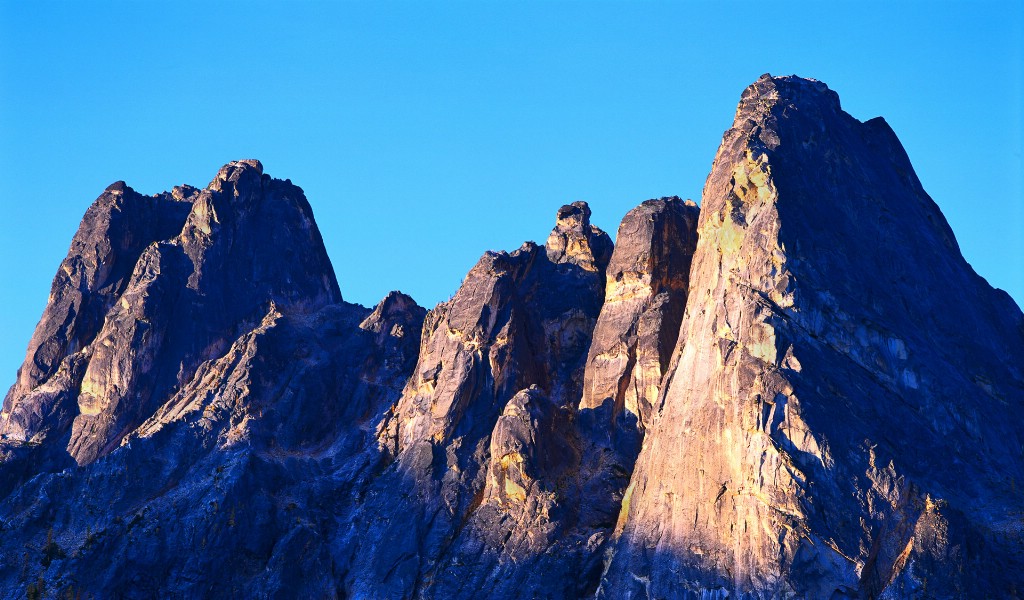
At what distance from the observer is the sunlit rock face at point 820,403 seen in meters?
91.9

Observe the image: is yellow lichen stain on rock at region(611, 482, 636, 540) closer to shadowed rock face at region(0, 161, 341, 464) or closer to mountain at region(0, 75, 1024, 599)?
mountain at region(0, 75, 1024, 599)

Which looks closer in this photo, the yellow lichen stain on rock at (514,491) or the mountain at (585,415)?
the mountain at (585,415)

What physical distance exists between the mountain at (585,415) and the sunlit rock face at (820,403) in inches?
7.4

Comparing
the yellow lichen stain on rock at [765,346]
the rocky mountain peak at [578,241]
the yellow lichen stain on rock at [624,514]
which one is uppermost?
the rocky mountain peak at [578,241]

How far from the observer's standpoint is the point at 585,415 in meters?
109

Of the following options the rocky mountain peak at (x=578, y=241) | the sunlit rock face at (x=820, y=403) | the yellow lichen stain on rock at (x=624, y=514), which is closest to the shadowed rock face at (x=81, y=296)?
the rocky mountain peak at (x=578, y=241)

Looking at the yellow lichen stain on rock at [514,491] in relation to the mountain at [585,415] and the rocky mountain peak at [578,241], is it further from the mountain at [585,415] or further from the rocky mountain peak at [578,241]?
the rocky mountain peak at [578,241]

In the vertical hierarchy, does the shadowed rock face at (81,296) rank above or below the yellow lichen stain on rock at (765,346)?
above

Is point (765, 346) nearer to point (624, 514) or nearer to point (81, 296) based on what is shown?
point (624, 514)

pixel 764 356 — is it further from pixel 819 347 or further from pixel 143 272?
pixel 143 272

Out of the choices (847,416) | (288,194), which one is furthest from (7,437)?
(847,416)

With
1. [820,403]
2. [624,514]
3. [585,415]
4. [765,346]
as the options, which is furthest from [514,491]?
[820,403]

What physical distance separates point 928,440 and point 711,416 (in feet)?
41.8

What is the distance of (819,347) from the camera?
10056 cm
